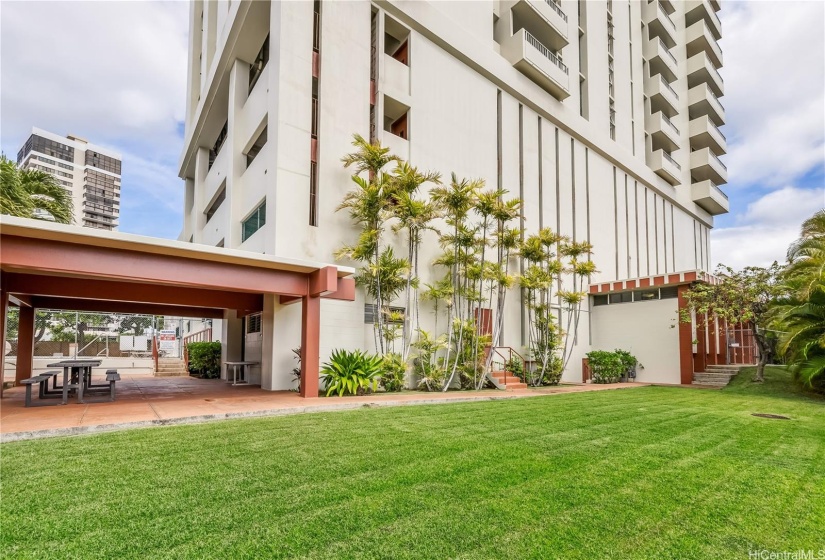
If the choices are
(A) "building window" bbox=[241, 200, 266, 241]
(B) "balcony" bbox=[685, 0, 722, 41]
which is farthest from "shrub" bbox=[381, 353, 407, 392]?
(B) "balcony" bbox=[685, 0, 722, 41]

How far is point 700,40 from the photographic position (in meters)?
32.2

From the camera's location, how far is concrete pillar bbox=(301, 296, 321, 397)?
9.76 metres

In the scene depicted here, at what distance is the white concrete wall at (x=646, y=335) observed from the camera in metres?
16.6

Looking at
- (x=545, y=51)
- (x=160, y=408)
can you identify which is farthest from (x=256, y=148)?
(x=545, y=51)

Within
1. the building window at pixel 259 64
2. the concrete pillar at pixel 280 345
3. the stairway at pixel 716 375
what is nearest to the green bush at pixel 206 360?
the concrete pillar at pixel 280 345

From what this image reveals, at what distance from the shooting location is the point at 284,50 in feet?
38.8

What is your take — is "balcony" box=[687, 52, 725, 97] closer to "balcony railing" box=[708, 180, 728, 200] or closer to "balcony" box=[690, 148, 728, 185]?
"balcony" box=[690, 148, 728, 185]

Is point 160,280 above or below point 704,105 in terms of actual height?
below

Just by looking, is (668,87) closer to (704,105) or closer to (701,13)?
(704,105)

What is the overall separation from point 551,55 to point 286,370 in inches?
682

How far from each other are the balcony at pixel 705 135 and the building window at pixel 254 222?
104 ft

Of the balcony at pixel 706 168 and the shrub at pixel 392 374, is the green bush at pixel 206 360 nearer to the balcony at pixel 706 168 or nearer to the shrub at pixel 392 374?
the shrub at pixel 392 374

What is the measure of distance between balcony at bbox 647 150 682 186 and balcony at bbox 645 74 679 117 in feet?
11.2

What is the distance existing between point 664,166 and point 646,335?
15.0 meters
